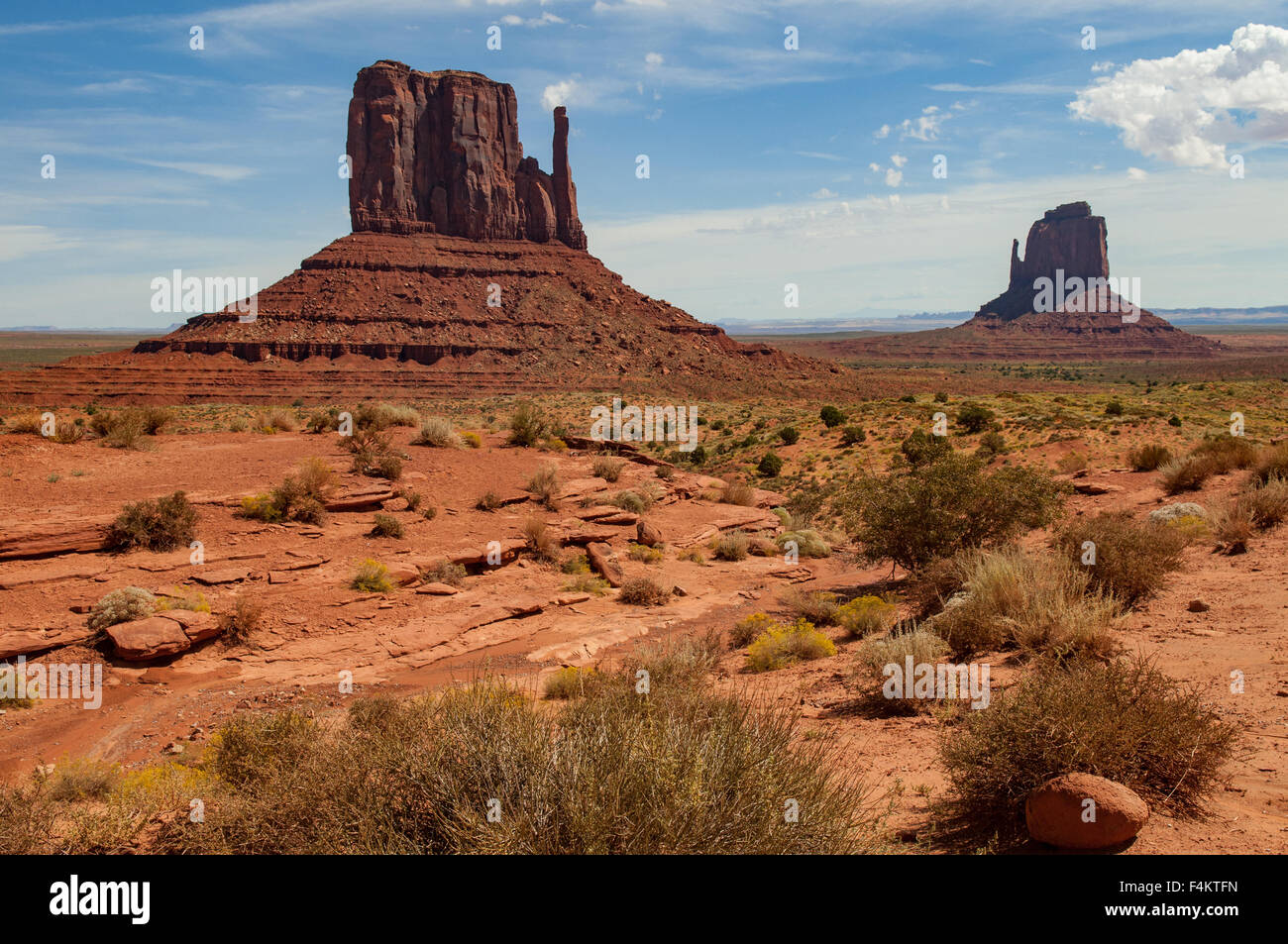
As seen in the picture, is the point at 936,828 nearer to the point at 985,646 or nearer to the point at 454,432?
the point at 985,646

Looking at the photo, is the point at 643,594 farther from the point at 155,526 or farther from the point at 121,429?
the point at 121,429

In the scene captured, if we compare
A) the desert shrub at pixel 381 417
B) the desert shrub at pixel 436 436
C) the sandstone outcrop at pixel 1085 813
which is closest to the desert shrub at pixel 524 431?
the desert shrub at pixel 436 436

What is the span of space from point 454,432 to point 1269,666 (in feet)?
63.4

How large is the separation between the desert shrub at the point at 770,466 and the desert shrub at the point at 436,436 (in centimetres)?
1360

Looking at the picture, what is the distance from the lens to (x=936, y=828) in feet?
16.1

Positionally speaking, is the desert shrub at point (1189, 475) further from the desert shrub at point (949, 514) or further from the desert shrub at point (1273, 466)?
the desert shrub at point (949, 514)

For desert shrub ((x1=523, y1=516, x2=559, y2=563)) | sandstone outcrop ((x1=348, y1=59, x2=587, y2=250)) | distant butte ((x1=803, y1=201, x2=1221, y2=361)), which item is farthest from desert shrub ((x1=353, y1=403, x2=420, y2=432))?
distant butte ((x1=803, y1=201, x2=1221, y2=361))

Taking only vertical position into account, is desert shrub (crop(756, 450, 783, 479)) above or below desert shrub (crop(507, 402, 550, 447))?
below

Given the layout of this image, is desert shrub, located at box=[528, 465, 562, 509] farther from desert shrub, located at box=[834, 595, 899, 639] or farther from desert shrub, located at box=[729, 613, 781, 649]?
desert shrub, located at box=[834, 595, 899, 639]

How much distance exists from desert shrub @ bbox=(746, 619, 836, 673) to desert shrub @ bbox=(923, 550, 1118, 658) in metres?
1.67

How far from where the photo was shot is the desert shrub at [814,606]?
40.2ft

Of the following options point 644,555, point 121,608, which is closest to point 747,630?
point 644,555

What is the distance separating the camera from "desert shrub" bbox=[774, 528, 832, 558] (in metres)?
18.7

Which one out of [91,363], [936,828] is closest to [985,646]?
[936,828]
